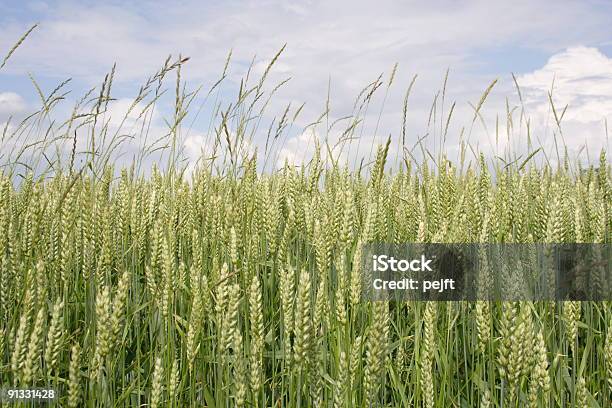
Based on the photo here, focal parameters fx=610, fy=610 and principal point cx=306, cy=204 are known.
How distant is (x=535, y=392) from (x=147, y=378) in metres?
1.16

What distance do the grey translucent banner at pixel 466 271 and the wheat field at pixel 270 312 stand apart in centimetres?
6

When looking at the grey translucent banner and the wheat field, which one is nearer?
the wheat field

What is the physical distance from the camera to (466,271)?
2004 millimetres

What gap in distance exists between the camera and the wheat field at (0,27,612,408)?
1.37 meters

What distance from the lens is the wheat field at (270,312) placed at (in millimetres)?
1371

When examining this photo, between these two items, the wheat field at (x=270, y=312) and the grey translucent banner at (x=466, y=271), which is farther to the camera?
the grey translucent banner at (x=466, y=271)

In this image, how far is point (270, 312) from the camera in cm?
229

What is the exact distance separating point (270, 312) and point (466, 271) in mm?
746

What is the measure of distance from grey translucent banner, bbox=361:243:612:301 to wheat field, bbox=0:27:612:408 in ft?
0.19

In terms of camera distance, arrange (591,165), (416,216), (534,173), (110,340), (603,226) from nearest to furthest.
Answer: (110,340), (603,226), (416,216), (534,173), (591,165)

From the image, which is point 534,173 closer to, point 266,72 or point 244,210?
point 266,72

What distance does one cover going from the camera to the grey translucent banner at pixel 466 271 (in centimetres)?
174

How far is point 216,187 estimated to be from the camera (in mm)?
2990

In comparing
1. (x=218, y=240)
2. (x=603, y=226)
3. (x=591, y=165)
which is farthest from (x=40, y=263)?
(x=591, y=165)
